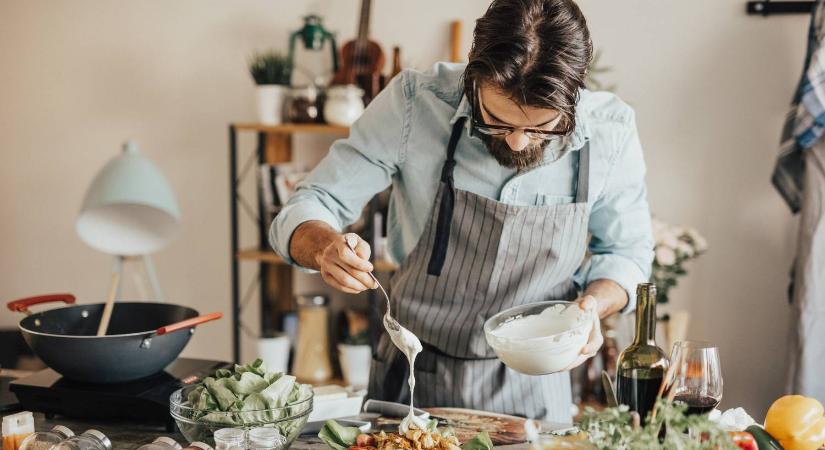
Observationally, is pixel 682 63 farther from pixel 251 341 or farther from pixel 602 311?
pixel 251 341

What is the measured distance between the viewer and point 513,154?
1614mm

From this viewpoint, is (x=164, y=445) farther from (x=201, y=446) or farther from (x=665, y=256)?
(x=665, y=256)

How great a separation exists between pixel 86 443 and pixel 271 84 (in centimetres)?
218

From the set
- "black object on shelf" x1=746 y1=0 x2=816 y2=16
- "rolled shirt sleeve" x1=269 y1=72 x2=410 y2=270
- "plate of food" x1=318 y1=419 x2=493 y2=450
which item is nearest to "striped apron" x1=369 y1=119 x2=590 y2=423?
"rolled shirt sleeve" x1=269 y1=72 x2=410 y2=270

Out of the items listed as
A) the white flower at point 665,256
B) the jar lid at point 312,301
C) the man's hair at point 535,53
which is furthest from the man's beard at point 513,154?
the jar lid at point 312,301

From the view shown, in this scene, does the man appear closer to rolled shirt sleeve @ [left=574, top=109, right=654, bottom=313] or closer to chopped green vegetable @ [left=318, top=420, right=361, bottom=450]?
rolled shirt sleeve @ [left=574, top=109, right=654, bottom=313]

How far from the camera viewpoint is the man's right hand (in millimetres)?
1361

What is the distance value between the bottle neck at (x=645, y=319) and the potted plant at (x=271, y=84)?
2.24 metres

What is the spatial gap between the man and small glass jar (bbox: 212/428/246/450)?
472 millimetres

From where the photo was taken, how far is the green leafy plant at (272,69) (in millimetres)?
3182

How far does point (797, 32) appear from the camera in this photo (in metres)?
3.08

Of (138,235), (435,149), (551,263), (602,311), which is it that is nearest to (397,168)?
(435,149)

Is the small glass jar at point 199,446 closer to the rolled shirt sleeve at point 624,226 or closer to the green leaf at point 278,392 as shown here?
A: the green leaf at point 278,392

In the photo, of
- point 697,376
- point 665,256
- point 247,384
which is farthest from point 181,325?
point 665,256
